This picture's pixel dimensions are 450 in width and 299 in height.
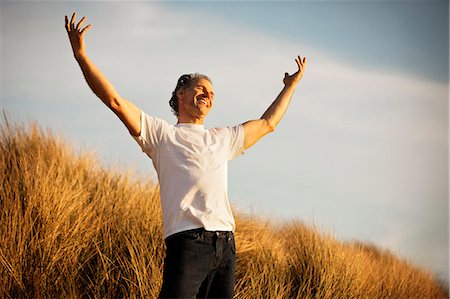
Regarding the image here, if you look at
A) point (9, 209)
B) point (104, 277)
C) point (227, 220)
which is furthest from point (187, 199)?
point (9, 209)

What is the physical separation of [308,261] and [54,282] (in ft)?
6.74

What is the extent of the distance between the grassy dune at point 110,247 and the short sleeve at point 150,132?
5.35ft

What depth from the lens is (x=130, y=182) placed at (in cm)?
561

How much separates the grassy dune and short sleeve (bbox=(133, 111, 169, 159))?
1632 mm

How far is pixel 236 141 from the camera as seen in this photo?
2.90m

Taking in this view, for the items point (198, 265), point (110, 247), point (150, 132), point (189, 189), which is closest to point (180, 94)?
point (150, 132)

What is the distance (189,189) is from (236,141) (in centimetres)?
44

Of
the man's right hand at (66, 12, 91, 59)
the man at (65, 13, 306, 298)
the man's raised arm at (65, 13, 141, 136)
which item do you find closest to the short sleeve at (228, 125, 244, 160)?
the man at (65, 13, 306, 298)

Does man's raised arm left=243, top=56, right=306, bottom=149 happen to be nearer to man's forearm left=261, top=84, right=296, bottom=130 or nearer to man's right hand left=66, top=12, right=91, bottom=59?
man's forearm left=261, top=84, right=296, bottom=130

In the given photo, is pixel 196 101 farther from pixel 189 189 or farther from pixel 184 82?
pixel 189 189

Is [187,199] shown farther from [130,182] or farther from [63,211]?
[130,182]

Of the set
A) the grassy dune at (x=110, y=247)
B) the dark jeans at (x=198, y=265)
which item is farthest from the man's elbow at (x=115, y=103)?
the grassy dune at (x=110, y=247)

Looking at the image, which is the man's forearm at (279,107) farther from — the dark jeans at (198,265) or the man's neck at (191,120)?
the dark jeans at (198,265)

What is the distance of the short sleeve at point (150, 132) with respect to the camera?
105 inches
